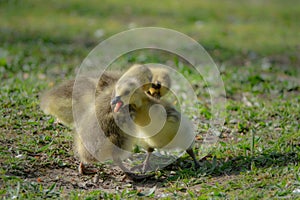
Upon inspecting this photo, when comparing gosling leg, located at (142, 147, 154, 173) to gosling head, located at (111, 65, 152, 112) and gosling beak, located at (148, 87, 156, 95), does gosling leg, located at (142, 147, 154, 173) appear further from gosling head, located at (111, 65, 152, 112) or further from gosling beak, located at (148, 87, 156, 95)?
gosling beak, located at (148, 87, 156, 95)

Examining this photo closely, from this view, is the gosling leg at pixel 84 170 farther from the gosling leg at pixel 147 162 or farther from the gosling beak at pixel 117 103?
the gosling beak at pixel 117 103

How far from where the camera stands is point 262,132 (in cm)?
510

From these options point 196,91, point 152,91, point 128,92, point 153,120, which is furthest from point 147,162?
point 196,91

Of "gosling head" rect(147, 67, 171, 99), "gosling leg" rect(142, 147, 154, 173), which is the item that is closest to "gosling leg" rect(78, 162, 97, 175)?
"gosling leg" rect(142, 147, 154, 173)

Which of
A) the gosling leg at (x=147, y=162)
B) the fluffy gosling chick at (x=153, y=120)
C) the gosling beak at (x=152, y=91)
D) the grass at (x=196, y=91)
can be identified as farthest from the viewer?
the gosling beak at (x=152, y=91)

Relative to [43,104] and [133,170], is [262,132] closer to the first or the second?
[133,170]

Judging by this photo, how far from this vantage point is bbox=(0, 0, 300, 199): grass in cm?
393

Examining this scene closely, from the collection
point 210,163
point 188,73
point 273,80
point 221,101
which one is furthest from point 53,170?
point 273,80

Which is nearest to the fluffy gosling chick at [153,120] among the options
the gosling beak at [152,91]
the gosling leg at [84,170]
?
the gosling leg at [84,170]

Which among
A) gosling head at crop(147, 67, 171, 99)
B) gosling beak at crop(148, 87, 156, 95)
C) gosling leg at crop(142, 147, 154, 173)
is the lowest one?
gosling leg at crop(142, 147, 154, 173)

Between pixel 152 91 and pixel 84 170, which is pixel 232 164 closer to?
pixel 152 91

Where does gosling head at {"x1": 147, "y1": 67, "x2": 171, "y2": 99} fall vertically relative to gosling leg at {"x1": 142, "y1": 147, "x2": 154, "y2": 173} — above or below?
above

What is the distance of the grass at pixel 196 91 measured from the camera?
3.93 m

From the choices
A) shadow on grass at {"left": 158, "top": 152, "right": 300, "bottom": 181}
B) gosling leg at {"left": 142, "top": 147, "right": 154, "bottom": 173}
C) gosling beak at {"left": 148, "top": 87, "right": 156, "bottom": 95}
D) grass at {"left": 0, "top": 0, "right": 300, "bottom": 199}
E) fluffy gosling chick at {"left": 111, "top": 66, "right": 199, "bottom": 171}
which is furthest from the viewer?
gosling beak at {"left": 148, "top": 87, "right": 156, "bottom": 95}
